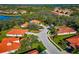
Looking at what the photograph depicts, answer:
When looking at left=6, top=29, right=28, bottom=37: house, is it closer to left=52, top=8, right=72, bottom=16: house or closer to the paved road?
the paved road

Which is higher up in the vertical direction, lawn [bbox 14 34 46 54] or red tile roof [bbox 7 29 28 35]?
red tile roof [bbox 7 29 28 35]

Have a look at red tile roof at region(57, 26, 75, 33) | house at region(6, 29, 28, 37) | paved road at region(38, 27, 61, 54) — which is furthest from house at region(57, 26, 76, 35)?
house at region(6, 29, 28, 37)

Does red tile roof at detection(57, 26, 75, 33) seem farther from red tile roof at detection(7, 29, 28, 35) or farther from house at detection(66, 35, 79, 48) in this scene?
red tile roof at detection(7, 29, 28, 35)

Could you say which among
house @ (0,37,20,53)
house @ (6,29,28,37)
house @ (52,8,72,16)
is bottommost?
house @ (0,37,20,53)

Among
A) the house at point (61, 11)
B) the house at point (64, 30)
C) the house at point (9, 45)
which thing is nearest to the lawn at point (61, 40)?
the house at point (64, 30)

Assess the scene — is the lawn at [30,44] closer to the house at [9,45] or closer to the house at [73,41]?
the house at [9,45]

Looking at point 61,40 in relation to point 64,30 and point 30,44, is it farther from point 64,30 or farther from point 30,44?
point 30,44

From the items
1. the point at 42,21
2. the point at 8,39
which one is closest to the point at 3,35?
the point at 8,39
